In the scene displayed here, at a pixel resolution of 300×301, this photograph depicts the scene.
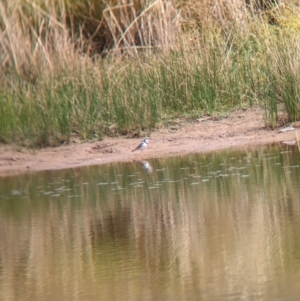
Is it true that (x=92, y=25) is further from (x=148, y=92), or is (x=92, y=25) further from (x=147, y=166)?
(x=147, y=166)

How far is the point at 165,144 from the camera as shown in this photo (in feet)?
32.6

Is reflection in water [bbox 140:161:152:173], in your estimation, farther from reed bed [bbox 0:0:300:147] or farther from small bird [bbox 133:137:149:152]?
reed bed [bbox 0:0:300:147]

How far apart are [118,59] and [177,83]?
56.7 inches

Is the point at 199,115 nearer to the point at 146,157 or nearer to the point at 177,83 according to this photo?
the point at 177,83

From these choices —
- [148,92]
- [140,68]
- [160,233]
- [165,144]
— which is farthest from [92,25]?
[160,233]

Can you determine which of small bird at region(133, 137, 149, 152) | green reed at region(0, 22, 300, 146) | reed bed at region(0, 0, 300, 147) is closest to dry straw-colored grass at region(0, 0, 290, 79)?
reed bed at region(0, 0, 300, 147)

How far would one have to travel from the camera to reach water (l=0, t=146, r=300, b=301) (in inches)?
170

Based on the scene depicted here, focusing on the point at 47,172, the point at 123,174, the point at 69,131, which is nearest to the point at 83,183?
the point at 123,174

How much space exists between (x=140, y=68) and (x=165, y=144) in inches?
61.6

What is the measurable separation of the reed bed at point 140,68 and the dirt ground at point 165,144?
8.3 inches

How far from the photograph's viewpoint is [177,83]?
35.8ft

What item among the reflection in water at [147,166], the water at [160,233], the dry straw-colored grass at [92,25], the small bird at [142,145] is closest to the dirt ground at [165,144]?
the small bird at [142,145]

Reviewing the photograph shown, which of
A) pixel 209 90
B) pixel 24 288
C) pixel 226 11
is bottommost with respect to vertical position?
pixel 24 288

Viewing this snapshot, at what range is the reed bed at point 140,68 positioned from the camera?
1027 centimetres
